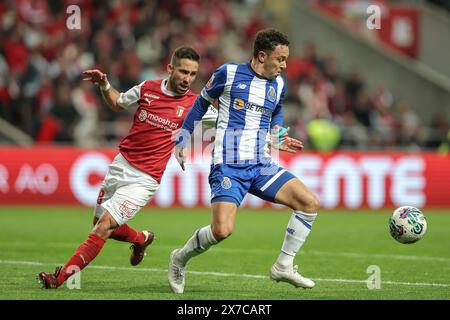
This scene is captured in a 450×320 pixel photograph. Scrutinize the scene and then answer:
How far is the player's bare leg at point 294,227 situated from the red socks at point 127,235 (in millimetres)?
1825

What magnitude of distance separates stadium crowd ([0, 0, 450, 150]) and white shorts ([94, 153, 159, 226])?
34.6 ft

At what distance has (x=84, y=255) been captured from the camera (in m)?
8.66

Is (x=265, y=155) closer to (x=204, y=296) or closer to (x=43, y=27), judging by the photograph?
(x=204, y=296)

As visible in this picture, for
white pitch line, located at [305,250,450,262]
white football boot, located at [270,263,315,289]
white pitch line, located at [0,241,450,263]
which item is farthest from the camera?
white pitch line, located at [0,241,450,263]

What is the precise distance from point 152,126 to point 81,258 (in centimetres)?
→ 152

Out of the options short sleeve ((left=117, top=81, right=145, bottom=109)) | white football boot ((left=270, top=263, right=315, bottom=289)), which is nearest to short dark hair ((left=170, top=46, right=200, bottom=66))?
short sleeve ((left=117, top=81, right=145, bottom=109))

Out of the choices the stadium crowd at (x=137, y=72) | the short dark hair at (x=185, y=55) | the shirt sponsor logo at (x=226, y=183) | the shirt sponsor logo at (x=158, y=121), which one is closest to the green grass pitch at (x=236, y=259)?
the shirt sponsor logo at (x=226, y=183)

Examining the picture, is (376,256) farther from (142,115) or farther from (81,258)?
(81,258)

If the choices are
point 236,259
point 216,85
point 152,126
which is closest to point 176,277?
point 152,126

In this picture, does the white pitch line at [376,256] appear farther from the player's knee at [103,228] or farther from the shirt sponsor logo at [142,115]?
the player's knee at [103,228]

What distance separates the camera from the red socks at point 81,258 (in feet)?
28.1

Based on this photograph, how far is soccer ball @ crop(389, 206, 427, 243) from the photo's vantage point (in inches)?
373

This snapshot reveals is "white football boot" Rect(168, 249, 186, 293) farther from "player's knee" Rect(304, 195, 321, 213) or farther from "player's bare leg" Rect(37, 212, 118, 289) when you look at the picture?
"player's knee" Rect(304, 195, 321, 213)
